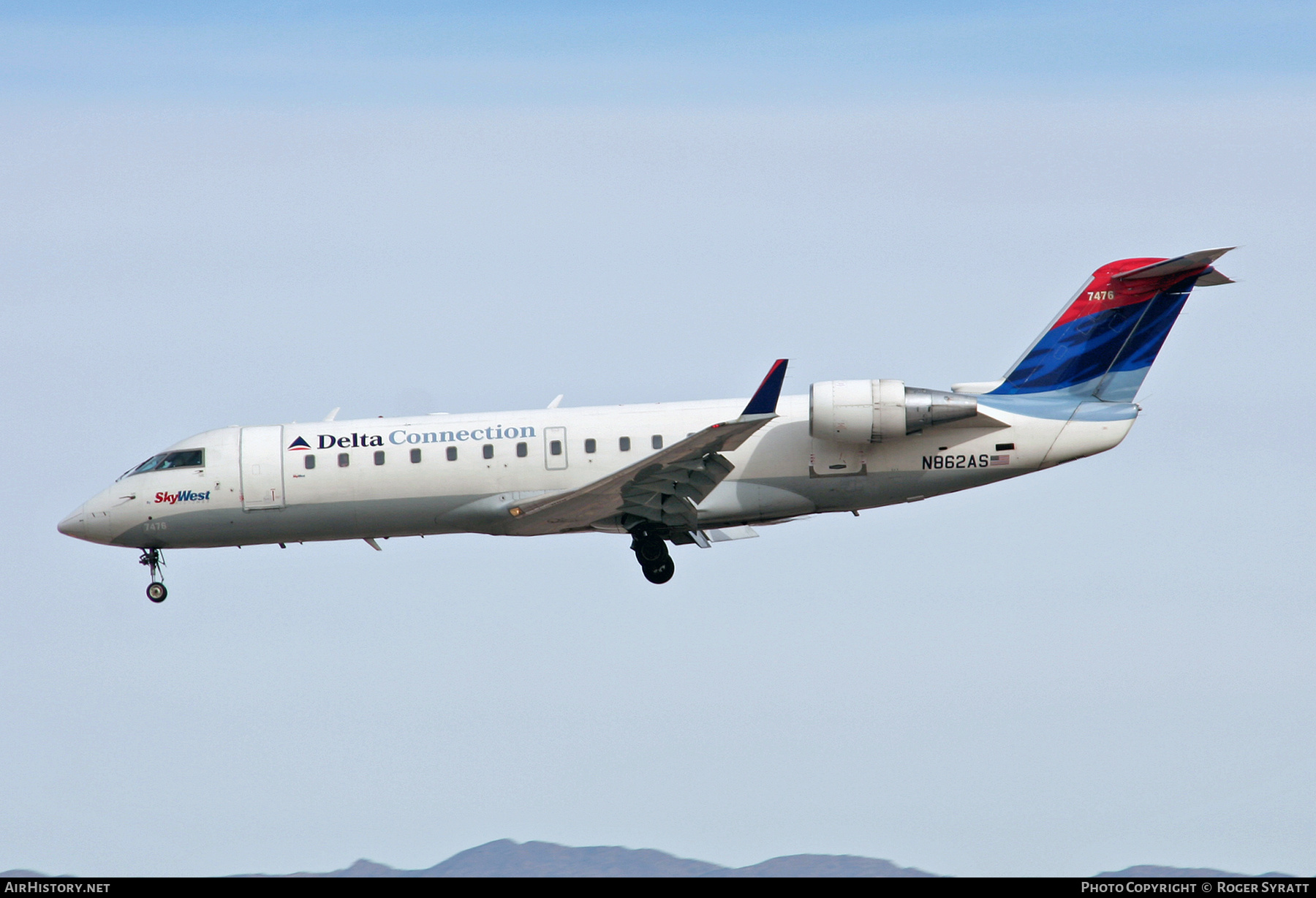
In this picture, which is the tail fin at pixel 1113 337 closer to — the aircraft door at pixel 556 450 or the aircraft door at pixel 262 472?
the aircraft door at pixel 556 450

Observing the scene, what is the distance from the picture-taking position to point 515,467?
27.6 metres

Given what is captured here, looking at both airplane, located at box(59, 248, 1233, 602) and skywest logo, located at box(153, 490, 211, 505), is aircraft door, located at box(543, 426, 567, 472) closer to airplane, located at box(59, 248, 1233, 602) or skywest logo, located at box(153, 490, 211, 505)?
airplane, located at box(59, 248, 1233, 602)

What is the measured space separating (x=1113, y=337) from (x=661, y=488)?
30.2 feet

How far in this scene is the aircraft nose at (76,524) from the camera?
96.2 feet

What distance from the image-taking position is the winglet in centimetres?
2461

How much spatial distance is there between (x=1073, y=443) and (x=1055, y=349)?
2.06m

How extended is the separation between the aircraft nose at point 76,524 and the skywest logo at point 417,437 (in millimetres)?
4662

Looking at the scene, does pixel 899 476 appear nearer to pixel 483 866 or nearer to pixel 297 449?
pixel 297 449

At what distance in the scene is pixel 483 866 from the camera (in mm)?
128875

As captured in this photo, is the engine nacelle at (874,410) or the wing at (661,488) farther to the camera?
the engine nacelle at (874,410)

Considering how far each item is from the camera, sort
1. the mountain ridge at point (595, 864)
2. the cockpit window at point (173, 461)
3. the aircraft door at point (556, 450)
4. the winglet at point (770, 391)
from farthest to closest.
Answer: the mountain ridge at point (595, 864), the cockpit window at point (173, 461), the aircraft door at point (556, 450), the winglet at point (770, 391)
